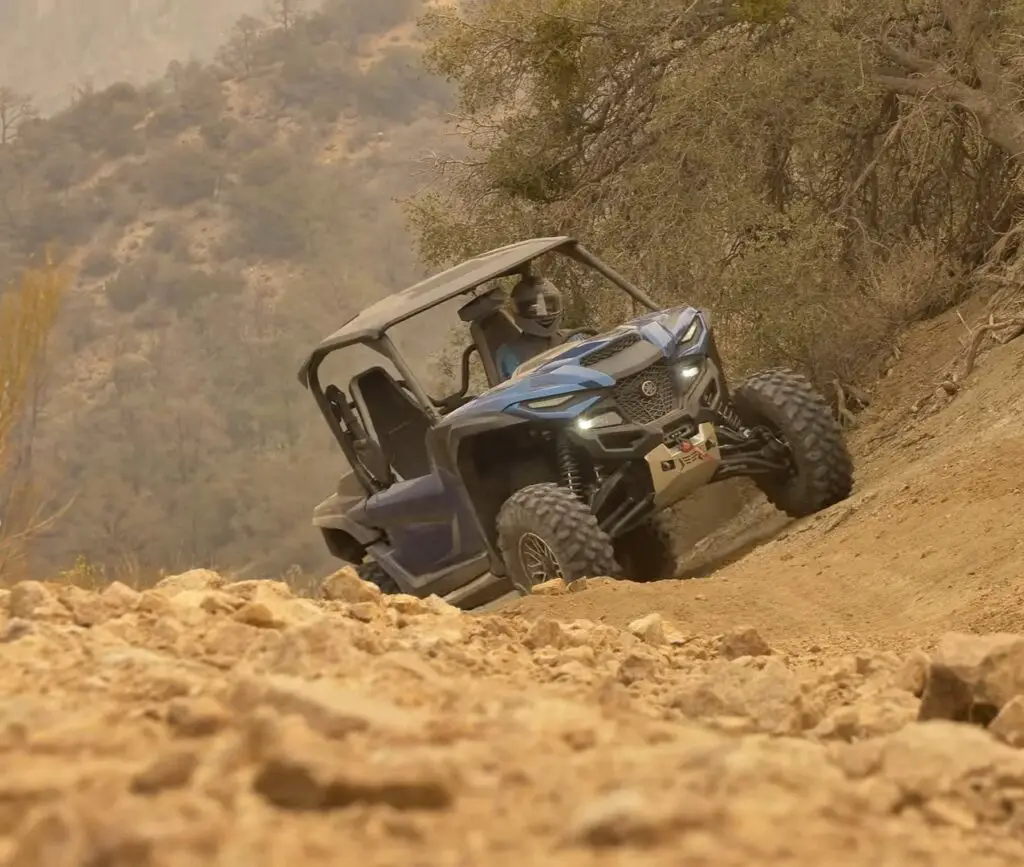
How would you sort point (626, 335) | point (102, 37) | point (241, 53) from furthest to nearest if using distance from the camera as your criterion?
point (102, 37) < point (241, 53) < point (626, 335)

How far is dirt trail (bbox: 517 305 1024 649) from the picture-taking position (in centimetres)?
498

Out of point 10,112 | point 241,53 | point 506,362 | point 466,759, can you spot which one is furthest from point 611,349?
point 10,112

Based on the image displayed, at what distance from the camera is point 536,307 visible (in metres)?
8.38

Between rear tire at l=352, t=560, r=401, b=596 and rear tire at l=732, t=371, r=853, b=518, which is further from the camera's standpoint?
rear tire at l=352, t=560, r=401, b=596

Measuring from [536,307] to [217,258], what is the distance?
51633 mm

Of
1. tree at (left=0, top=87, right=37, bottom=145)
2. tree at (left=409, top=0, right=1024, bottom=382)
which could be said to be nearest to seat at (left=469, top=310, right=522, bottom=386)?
tree at (left=409, top=0, right=1024, bottom=382)

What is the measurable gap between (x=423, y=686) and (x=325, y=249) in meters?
58.5

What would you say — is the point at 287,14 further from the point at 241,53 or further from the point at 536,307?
the point at 536,307

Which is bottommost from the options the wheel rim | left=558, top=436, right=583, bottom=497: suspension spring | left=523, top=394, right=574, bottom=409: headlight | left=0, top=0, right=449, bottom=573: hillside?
the wheel rim

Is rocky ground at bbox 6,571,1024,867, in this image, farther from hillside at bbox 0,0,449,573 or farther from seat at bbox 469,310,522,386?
hillside at bbox 0,0,449,573

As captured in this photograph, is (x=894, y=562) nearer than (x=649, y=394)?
Yes

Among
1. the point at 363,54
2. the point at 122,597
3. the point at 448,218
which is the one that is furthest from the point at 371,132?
the point at 122,597

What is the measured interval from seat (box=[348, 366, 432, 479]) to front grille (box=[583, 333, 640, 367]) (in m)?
1.53

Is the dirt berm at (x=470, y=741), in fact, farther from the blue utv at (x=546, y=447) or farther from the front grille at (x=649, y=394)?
the front grille at (x=649, y=394)
